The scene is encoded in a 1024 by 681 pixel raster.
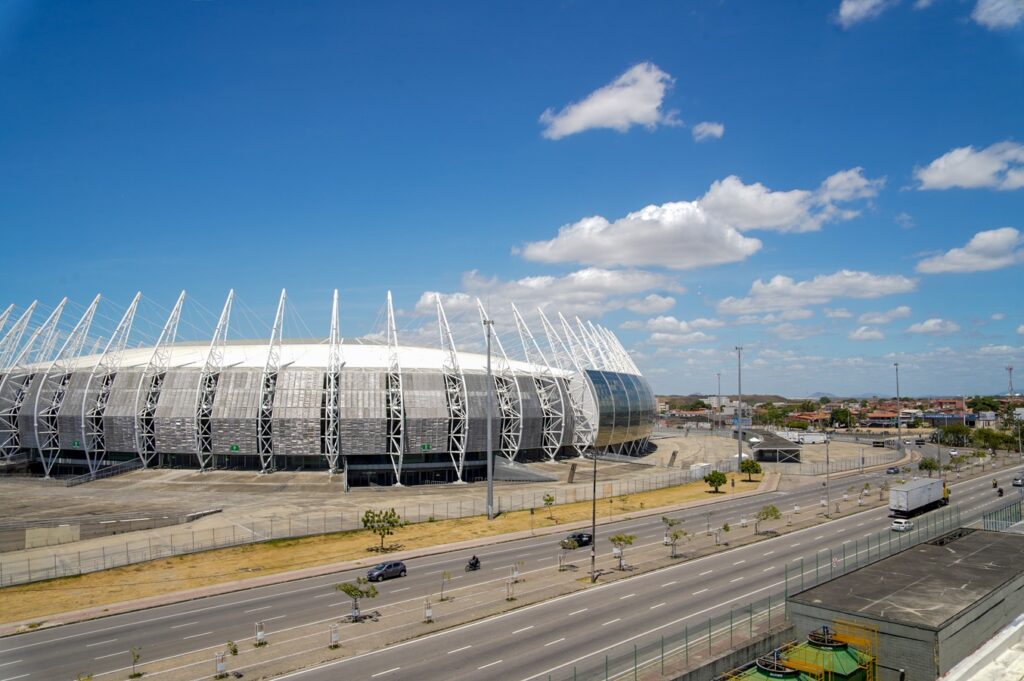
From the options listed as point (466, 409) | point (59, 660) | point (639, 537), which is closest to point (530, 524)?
point (639, 537)

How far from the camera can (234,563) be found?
47375mm

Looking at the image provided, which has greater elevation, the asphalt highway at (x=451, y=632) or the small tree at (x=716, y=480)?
the small tree at (x=716, y=480)

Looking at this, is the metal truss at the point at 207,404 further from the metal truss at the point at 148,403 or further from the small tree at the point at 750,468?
the small tree at the point at 750,468

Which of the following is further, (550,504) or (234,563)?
(550,504)

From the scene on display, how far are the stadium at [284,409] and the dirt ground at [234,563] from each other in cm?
2750

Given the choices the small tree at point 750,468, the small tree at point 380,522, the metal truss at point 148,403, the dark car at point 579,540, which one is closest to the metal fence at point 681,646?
the dark car at point 579,540

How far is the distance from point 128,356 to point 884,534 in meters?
113

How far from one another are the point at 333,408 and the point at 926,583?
72817mm

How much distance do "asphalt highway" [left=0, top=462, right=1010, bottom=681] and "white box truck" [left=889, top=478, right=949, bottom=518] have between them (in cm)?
933

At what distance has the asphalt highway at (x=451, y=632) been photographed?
28375 mm

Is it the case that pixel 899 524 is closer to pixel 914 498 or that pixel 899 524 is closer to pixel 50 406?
pixel 914 498

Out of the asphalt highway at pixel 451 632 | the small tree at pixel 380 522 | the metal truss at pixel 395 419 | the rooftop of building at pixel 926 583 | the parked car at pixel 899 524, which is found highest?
the metal truss at pixel 395 419

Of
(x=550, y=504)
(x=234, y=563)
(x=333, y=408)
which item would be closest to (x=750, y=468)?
(x=550, y=504)

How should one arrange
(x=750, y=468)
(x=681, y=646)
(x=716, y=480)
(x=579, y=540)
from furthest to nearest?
(x=750, y=468) → (x=716, y=480) → (x=579, y=540) → (x=681, y=646)
